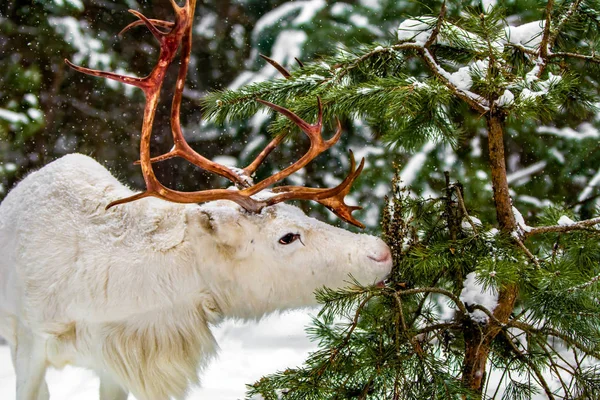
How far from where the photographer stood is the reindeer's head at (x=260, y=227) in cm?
198

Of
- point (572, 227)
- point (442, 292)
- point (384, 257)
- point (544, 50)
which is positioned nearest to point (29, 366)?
point (384, 257)

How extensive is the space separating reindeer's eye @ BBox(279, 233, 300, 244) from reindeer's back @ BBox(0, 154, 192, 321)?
36cm

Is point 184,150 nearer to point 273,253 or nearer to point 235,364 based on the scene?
point 273,253

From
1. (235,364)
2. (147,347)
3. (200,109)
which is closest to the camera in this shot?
(147,347)

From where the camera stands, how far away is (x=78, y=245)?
2.22 meters

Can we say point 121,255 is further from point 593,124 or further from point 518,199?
point 593,124

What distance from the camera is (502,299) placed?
1.72 meters

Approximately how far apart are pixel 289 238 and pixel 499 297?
2.26 feet

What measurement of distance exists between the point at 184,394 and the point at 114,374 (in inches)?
10.4

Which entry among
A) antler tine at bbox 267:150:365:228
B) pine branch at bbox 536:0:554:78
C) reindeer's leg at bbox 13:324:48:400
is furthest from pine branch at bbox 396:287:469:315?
reindeer's leg at bbox 13:324:48:400

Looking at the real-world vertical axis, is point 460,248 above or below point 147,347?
above

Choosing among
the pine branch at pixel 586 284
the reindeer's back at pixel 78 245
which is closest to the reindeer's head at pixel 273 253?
the reindeer's back at pixel 78 245

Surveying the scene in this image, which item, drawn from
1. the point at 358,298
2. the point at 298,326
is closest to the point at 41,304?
the point at 358,298

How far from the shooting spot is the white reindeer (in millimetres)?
2014
